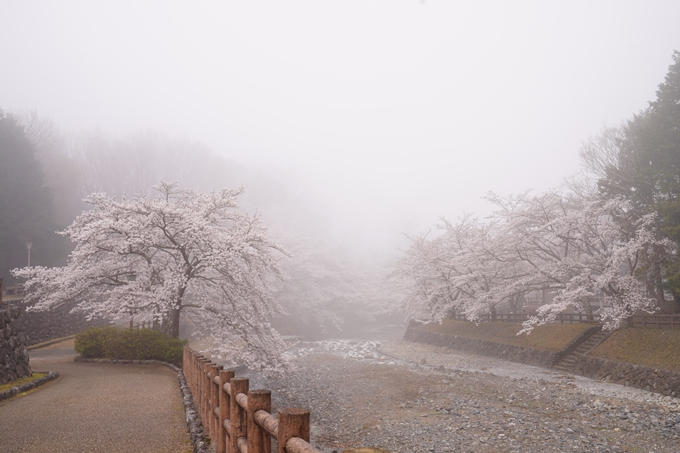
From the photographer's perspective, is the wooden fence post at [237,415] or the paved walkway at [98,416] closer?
the wooden fence post at [237,415]

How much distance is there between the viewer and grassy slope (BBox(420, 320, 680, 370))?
16766 millimetres

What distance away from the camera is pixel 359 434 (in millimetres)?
12023

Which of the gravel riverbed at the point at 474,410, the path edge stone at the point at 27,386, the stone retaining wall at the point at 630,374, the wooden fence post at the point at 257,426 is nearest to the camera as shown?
the wooden fence post at the point at 257,426

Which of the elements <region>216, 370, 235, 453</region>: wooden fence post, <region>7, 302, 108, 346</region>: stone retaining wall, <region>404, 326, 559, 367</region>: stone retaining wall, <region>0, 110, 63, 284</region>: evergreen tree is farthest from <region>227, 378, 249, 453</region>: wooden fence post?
<region>0, 110, 63, 284</region>: evergreen tree

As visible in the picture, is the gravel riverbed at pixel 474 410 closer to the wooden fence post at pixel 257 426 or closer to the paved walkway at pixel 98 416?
the paved walkway at pixel 98 416

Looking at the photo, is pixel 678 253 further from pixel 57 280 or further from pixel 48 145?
pixel 48 145

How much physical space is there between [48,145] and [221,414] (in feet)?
171

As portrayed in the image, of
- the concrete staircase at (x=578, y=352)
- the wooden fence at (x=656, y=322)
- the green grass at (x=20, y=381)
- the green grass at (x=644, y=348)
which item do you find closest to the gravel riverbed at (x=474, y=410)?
the concrete staircase at (x=578, y=352)

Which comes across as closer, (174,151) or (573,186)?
(573,186)

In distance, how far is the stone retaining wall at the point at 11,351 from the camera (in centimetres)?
1204

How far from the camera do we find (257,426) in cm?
441

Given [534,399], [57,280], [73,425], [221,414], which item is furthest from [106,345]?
[534,399]

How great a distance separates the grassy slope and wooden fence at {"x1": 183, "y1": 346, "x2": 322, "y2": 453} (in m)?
16.1

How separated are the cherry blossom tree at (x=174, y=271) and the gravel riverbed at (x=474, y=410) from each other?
116 inches
